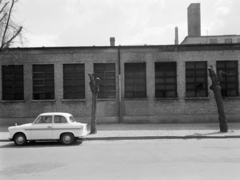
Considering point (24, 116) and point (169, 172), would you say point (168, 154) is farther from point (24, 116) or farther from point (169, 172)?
point (24, 116)

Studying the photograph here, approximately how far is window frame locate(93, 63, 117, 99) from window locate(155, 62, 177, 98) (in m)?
3.41

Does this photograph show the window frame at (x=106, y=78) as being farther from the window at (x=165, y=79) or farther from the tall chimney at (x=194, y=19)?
the tall chimney at (x=194, y=19)

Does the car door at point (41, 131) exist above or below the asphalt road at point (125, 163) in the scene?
above

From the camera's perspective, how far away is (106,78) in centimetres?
2041

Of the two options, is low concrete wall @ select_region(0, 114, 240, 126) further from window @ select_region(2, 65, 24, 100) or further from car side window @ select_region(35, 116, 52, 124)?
car side window @ select_region(35, 116, 52, 124)

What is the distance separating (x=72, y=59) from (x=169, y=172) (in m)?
15.1

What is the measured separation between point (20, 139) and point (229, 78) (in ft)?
52.8

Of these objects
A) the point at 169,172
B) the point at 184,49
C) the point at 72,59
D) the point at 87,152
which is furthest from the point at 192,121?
the point at 169,172

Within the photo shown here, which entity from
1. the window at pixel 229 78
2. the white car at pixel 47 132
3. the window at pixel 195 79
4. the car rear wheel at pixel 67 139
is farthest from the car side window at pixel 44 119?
the window at pixel 229 78

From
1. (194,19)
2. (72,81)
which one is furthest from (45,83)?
(194,19)

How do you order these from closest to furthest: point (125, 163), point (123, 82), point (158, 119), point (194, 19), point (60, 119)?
1. point (125, 163)
2. point (60, 119)
3. point (158, 119)
4. point (123, 82)
5. point (194, 19)

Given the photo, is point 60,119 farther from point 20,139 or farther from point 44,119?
point 20,139

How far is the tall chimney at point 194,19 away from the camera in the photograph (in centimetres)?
3482

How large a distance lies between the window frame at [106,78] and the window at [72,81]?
4.08ft
